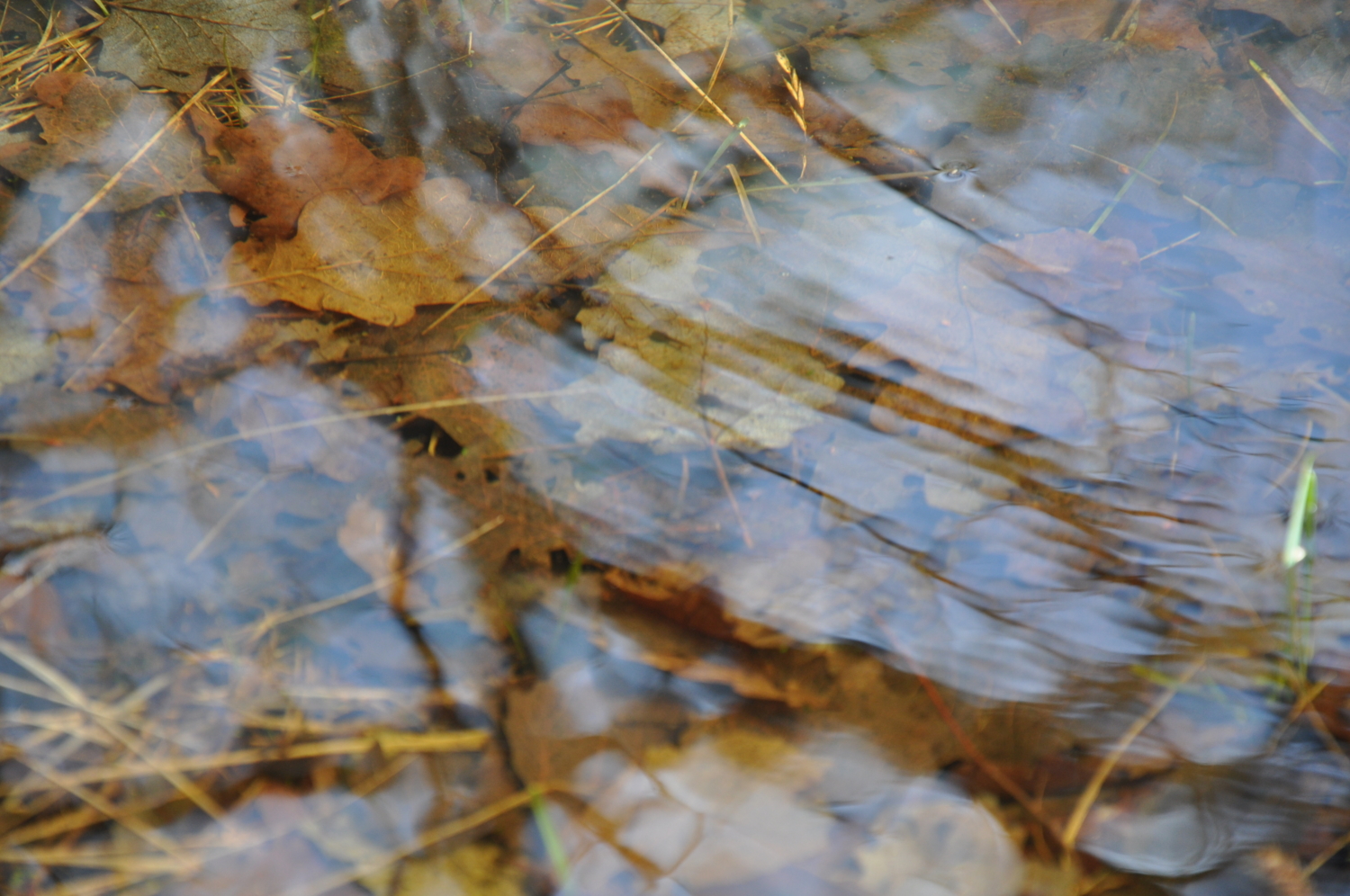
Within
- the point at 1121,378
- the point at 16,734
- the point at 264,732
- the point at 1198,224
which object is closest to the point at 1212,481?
the point at 1121,378

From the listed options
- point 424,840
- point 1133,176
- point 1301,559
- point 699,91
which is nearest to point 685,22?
point 699,91

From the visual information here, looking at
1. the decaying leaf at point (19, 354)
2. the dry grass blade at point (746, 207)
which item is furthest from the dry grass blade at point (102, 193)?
the dry grass blade at point (746, 207)

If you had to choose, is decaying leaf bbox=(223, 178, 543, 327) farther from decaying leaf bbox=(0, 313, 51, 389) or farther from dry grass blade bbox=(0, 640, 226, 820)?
dry grass blade bbox=(0, 640, 226, 820)

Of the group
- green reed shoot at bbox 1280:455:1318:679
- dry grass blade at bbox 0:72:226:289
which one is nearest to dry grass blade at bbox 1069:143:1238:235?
green reed shoot at bbox 1280:455:1318:679

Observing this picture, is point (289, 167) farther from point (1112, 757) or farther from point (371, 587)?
point (1112, 757)

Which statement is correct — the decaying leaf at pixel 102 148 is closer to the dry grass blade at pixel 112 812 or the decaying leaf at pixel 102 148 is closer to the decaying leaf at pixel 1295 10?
the dry grass blade at pixel 112 812

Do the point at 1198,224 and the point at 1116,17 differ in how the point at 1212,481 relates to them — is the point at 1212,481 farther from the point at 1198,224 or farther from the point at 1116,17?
the point at 1116,17

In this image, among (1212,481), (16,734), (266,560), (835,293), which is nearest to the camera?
(16,734)
